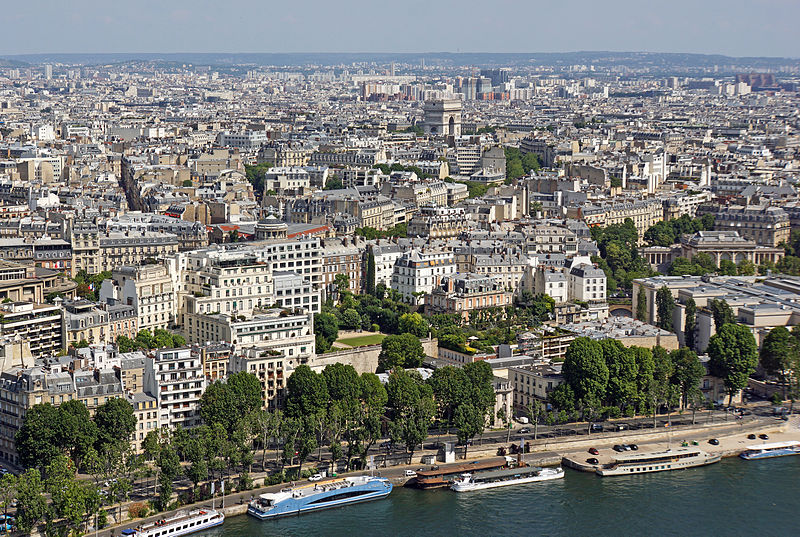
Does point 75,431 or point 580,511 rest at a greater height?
point 75,431

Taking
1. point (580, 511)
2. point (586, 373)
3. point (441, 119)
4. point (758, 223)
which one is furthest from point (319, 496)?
point (441, 119)

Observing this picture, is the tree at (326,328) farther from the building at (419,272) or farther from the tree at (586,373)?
the tree at (586,373)

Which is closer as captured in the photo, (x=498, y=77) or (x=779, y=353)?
(x=779, y=353)

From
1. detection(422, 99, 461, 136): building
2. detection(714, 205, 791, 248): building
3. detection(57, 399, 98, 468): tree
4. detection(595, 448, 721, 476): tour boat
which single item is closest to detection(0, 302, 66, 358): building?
detection(57, 399, 98, 468): tree

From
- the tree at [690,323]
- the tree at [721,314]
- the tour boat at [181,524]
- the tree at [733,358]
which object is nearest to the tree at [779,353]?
the tree at [733,358]

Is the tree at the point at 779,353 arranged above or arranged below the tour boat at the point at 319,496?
above

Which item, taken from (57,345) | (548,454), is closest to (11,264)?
(57,345)

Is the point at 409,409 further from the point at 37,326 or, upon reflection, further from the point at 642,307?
the point at 642,307
